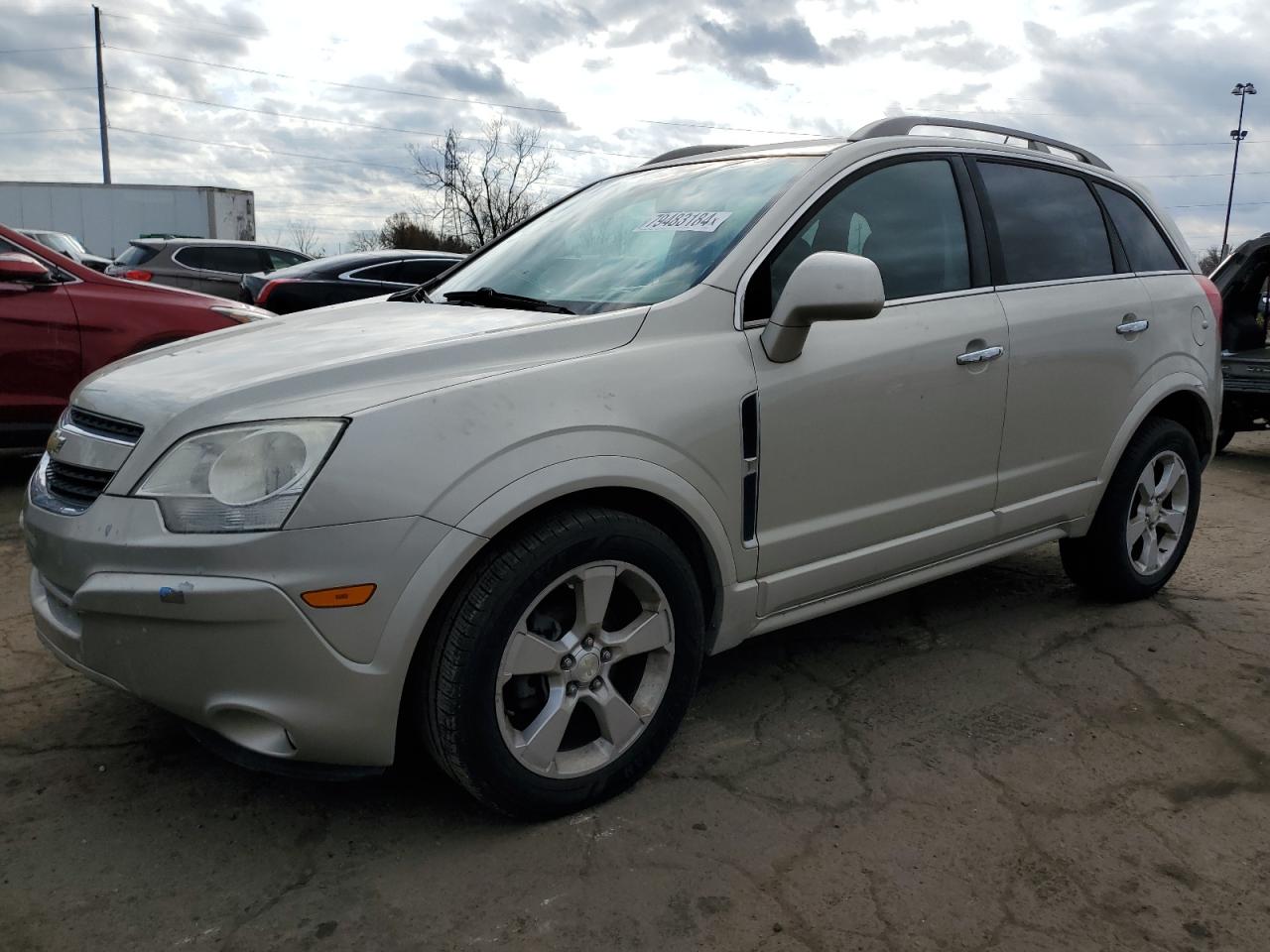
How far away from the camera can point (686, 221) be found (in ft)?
10.1

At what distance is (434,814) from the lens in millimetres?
2564

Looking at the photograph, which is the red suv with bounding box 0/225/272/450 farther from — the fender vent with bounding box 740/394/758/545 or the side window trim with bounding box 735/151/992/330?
the fender vent with bounding box 740/394/758/545

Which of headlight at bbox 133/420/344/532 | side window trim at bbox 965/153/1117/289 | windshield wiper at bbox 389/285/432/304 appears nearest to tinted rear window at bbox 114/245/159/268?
windshield wiper at bbox 389/285/432/304

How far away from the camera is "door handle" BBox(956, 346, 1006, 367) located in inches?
126

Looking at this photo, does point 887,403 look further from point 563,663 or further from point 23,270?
point 23,270

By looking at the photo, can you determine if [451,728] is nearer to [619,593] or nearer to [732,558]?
[619,593]

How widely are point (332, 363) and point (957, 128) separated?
244cm

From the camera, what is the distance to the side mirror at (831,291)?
8.55ft

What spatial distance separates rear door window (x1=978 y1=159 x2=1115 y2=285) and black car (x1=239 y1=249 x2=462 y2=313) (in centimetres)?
548

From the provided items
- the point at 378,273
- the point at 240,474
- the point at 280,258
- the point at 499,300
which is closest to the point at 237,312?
the point at 378,273

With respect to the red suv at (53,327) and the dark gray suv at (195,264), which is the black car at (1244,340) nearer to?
the red suv at (53,327)

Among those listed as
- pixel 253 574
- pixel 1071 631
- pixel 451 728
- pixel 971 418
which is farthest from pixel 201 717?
pixel 1071 631

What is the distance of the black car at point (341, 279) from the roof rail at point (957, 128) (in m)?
5.33

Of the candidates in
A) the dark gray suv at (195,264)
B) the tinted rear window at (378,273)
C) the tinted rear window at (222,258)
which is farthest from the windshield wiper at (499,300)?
the tinted rear window at (222,258)
